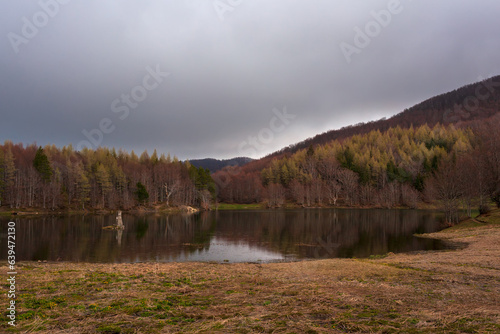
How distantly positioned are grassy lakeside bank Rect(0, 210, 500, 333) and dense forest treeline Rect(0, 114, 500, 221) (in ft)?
136

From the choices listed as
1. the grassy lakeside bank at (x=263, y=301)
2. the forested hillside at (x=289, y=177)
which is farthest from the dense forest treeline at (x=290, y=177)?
the grassy lakeside bank at (x=263, y=301)

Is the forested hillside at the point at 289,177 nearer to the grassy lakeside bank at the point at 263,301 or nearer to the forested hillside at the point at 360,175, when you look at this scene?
the forested hillside at the point at 360,175

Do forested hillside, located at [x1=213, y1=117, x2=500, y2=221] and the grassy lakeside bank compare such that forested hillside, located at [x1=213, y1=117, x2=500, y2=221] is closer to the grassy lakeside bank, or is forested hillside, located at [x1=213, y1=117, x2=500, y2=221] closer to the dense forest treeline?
the dense forest treeline

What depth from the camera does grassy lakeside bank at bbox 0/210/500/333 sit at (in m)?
7.53

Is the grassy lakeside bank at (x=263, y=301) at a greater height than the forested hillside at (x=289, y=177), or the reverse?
the forested hillside at (x=289, y=177)

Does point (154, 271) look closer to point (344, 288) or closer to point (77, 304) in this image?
point (77, 304)

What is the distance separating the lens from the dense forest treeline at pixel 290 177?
181ft

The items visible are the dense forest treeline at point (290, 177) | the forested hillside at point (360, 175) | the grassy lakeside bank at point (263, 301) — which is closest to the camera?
the grassy lakeside bank at point (263, 301)

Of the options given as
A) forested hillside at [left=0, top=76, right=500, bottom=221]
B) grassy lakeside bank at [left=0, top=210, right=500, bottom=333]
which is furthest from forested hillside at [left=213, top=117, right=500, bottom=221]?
grassy lakeside bank at [left=0, top=210, right=500, bottom=333]

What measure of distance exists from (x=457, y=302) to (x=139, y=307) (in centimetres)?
1031

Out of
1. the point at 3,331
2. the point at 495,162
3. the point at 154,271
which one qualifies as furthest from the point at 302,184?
the point at 3,331

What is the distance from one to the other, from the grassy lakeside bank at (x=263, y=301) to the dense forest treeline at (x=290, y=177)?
41596 mm

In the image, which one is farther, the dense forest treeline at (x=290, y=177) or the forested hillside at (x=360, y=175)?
the forested hillside at (x=360, y=175)

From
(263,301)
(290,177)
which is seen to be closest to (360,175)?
(290,177)
